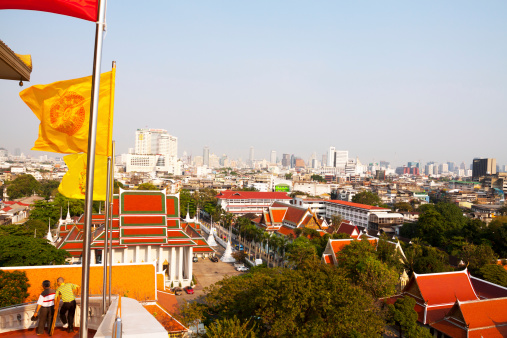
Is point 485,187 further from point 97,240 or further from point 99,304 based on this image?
point 99,304

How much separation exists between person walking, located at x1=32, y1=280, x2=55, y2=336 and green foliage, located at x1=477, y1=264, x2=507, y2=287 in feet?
78.1

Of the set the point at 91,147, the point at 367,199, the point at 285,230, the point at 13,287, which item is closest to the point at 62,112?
→ the point at 91,147

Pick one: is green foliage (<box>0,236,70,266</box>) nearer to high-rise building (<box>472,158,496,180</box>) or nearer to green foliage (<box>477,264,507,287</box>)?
green foliage (<box>477,264,507,287</box>)

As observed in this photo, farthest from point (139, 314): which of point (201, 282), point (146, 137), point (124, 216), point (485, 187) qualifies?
point (146, 137)

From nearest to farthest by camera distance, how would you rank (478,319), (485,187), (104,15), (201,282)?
(104,15) < (478,319) < (201,282) < (485,187)

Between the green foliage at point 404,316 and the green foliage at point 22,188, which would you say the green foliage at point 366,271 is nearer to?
the green foliage at point 404,316

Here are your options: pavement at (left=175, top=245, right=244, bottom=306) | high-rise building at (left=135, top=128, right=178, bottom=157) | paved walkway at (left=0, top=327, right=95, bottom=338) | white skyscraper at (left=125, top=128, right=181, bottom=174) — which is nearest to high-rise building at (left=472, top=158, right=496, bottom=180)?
white skyscraper at (left=125, top=128, right=181, bottom=174)

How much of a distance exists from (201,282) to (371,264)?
11.7 meters

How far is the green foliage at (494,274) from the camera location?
2291 centimetres

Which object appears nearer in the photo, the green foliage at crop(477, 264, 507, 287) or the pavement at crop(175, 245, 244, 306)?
the green foliage at crop(477, 264, 507, 287)

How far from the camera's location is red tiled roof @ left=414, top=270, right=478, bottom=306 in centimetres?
1987

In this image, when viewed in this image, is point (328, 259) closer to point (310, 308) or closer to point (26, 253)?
point (310, 308)

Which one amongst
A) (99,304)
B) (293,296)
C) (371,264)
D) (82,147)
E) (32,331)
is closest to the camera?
(82,147)

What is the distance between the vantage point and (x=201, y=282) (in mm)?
26688
